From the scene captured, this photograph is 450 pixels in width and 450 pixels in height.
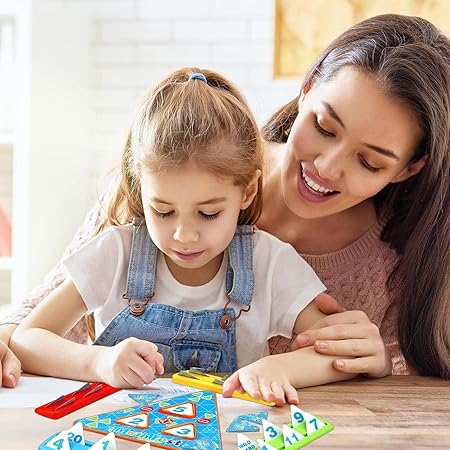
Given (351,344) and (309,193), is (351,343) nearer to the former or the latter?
(351,344)

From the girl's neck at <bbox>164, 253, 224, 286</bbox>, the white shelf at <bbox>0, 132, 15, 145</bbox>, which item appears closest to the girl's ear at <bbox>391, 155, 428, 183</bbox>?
the girl's neck at <bbox>164, 253, 224, 286</bbox>

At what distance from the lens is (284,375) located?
4.31 ft

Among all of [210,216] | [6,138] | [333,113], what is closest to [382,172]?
[333,113]

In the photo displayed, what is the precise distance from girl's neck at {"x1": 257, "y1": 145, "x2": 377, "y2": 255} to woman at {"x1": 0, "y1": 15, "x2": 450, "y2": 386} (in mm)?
37

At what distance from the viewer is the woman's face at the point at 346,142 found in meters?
1.53

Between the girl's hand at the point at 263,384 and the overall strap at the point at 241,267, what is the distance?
22cm

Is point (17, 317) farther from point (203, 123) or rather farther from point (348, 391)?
point (348, 391)

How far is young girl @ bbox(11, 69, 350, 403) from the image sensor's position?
1.37 meters

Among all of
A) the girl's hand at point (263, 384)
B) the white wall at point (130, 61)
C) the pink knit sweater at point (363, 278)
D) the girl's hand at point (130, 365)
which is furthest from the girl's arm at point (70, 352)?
the white wall at point (130, 61)

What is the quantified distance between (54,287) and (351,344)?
57 centimetres

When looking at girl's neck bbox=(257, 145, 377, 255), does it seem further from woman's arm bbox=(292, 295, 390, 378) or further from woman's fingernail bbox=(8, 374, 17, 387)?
woman's fingernail bbox=(8, 374, 17, 387)

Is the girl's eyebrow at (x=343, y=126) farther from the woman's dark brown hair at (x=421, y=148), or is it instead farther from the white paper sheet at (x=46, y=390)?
the white paper sheet at (x=46, y=390)

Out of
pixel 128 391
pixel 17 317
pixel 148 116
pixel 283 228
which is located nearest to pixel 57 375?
pixel 128 391

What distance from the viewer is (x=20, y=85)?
334 centimetres
